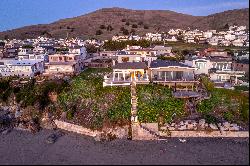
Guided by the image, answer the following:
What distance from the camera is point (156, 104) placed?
29.8 m

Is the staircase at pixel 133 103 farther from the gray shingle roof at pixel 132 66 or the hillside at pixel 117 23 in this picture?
the hillside at pixel 117 23

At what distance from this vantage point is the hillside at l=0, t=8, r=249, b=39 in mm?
102312

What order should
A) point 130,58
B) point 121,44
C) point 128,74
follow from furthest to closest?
point 121,44, point 130,58, point 128,74

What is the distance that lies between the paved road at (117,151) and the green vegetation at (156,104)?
8.88ft

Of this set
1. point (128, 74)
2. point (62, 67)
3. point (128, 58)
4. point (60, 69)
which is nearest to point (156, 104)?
point (128, 74)

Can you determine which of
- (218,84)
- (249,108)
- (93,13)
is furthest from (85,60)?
(93,13)

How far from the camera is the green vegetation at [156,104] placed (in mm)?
28484

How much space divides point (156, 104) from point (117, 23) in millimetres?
90928

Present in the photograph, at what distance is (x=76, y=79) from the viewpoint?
3712cm

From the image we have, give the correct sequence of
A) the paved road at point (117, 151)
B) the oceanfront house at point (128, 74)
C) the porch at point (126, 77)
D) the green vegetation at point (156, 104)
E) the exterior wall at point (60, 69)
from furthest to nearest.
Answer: the exterior wall at point (60, 69) < the oceanfront house at point (128, 74) < the porch at point (126, 77) < the green vegetation at point (156, 104) < the paved road at point (117, 151)

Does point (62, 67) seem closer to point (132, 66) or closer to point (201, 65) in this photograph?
point (132, 66)

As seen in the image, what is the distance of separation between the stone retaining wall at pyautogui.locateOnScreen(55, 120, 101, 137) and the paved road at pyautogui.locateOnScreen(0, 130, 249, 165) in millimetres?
754

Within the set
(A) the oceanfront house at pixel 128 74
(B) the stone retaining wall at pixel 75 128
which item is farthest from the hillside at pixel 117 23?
(B) the stone retaining wall at pixel 75 128

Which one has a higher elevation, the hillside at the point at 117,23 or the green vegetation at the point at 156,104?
the hillside at the point at 117,23
